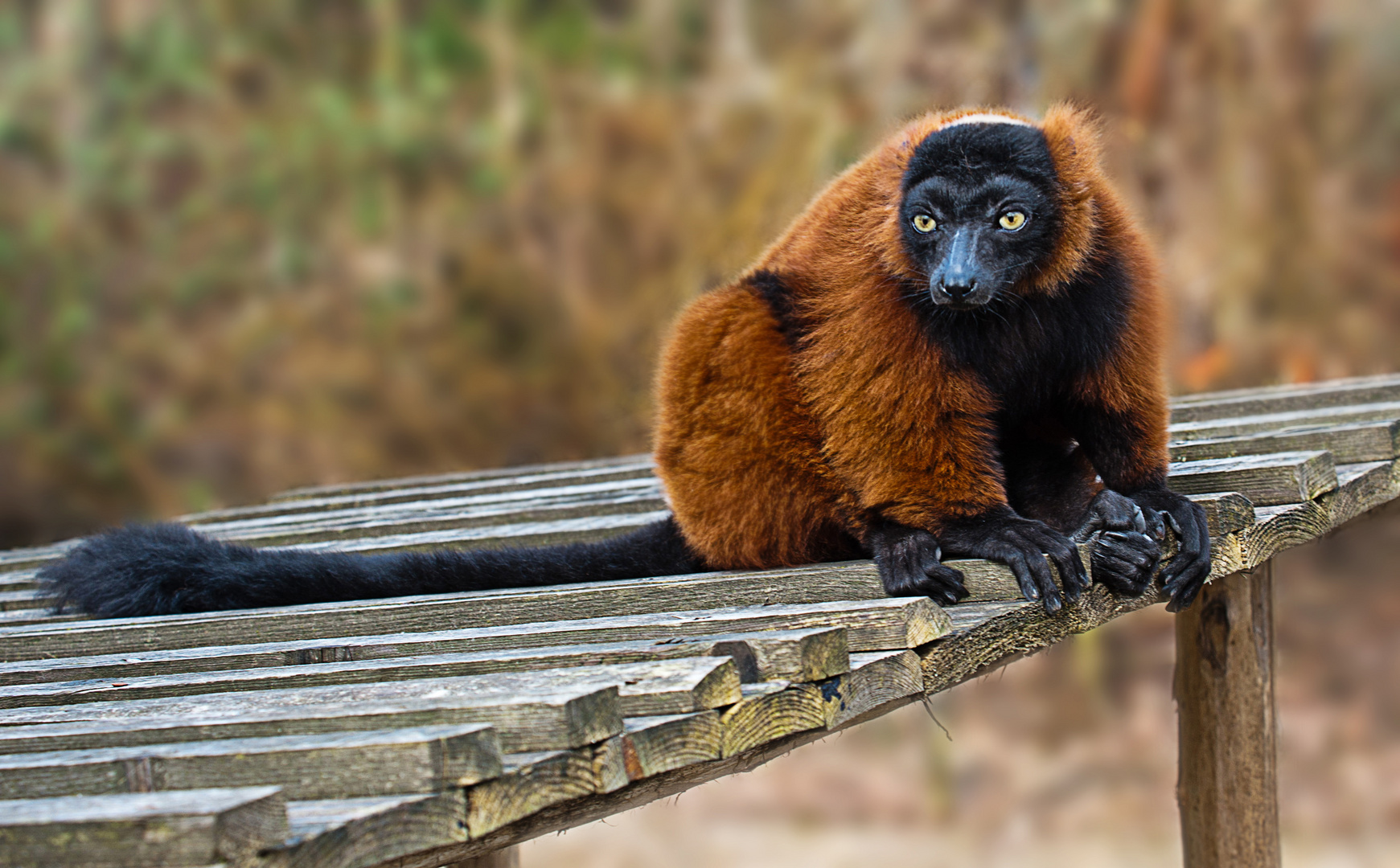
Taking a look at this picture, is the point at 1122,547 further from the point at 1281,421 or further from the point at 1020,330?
the point at 1281,421

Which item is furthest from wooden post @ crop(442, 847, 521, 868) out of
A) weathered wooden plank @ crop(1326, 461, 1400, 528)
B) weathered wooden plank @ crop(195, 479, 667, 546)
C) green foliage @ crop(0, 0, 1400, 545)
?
green foliage @ crop(0, 0, 1400, 545)

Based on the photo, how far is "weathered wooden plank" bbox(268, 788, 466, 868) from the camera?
1.52 meters

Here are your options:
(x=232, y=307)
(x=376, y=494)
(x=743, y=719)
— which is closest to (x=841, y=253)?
(x=743, y=719)

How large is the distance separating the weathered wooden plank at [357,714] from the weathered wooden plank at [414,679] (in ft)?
0.18

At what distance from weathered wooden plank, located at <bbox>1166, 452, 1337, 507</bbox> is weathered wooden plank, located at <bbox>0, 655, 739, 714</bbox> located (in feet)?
4.95

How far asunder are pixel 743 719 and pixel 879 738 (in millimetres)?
8282

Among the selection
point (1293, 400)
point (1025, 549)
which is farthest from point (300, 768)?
point (1293, 400)

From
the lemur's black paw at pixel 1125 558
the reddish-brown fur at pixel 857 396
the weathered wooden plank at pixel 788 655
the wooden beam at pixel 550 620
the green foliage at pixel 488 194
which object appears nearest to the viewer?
the weathered wooden plank at pixel 788 655

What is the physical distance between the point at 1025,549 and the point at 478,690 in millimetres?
1116

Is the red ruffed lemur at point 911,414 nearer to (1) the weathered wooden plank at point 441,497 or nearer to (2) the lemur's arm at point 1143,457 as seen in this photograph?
(2) the lemur's arm at point 1143,457

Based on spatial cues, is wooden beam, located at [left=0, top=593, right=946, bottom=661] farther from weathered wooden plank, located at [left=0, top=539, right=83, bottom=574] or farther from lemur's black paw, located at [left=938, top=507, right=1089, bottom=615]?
weathered wooden plank, located at [left=0, top=539, right=83, bottom=574]

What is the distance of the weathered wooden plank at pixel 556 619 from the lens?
7.79ft

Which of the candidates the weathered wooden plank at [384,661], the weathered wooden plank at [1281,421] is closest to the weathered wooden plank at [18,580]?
the weathered wooden plank at [384,661]

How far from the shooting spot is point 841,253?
10.1 feet
